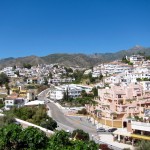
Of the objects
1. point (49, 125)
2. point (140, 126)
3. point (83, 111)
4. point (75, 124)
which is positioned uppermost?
point (140, 126)

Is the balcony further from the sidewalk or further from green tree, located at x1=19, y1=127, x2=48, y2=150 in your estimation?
green tree, located at x1=19, y1=127, x2=48, y2=150

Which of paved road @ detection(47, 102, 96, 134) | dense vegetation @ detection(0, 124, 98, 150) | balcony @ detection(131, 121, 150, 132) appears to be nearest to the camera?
dense vegetation @ detection(0, 124, 98, 150)

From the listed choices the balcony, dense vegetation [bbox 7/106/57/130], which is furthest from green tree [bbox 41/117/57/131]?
the balcony

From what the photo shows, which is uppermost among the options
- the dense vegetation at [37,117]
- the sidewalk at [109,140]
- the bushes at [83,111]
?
the dense vegetation at [37,117]

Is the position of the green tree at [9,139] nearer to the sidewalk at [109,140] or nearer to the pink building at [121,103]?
the sidewalk at [109,140]

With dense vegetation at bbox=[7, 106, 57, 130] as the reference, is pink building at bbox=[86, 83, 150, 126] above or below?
above


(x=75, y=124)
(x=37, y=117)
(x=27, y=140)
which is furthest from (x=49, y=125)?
(x=27, y=140)

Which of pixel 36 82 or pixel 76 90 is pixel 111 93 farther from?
pixel 36 82

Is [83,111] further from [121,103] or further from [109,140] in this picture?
[109,140]

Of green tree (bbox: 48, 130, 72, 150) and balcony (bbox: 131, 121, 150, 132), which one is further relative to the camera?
balcony (bbox: 131, 121, 150, 132)

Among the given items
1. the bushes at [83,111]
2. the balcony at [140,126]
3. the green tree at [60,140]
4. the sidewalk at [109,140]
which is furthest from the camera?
the bushes at [83,111]

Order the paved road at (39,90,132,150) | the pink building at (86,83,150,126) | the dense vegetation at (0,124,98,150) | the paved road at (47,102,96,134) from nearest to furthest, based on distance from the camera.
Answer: the dense vegetation at (0,124,98,150), the paved road at (39,90,132,150), the paved road at (47,102,96,134), the pink building at (86,83,150,126)

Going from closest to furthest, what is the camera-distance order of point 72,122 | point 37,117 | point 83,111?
point 37,117, point 72,122, point 83,111

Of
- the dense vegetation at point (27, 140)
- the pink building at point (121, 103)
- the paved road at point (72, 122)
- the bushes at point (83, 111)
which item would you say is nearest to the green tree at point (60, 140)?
the dense vegetation at point (27, 140)
